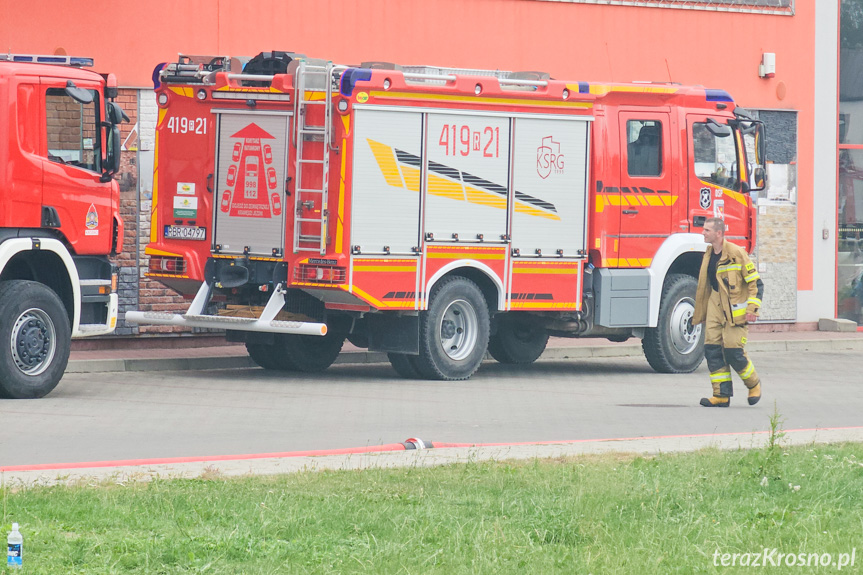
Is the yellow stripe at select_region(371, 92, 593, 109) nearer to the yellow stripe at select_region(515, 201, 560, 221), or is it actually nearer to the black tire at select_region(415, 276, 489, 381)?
the yellow stripe at select_region(515, 201, 560, 221)

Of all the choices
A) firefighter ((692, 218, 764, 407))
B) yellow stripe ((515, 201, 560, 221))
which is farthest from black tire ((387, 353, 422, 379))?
firefighter ((692, 218, 764, 407))

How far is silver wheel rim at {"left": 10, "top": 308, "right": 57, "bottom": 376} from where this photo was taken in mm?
13289

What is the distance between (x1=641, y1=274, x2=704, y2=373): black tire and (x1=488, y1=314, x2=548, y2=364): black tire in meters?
1.52

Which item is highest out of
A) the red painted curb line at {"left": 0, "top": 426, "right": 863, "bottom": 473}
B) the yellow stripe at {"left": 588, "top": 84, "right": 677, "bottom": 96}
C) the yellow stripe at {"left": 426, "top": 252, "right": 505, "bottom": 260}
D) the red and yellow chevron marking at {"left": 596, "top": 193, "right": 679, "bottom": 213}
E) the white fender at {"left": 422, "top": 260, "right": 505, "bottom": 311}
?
the yellow stripe at {"left": 588, "top": 84, "right": 677, "bottom": 96}

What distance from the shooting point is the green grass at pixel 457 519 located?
649 cm

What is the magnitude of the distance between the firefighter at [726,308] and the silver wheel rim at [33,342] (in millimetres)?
6196

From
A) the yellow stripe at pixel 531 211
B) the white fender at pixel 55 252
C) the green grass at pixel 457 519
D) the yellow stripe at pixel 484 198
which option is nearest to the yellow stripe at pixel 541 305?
the yellow stripe at pixel 531 211

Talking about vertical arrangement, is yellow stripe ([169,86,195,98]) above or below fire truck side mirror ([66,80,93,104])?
above

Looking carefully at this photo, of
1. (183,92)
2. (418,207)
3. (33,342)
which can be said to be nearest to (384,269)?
(418,207)

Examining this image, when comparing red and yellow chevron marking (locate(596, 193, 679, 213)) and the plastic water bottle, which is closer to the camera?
the plastic water bottle

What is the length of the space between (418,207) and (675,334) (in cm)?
406

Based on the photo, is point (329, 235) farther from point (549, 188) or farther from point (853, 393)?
point (853, 393)

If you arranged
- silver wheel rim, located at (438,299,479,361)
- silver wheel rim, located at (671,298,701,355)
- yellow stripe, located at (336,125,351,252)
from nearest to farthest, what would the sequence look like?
yellow stripe, located at (336,125,351,252) → silver wheel rim, located at (438,299,479,361) → silver wheel rim, located at (671,298,701,355)

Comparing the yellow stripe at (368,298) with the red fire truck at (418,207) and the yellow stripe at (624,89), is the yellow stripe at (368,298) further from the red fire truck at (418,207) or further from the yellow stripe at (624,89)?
the yellow stripe at (624,89)
